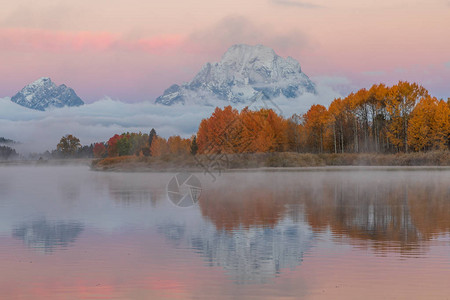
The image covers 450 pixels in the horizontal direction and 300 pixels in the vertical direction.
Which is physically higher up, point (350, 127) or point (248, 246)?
point (350, 127)

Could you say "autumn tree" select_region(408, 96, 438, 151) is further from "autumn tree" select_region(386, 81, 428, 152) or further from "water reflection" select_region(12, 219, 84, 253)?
"water reflection" select_region(12, 219, 84, 253)

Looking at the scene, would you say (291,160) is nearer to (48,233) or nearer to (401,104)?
(401,104)

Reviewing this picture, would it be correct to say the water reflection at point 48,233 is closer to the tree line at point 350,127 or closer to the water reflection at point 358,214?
the water reflection at point 358,214

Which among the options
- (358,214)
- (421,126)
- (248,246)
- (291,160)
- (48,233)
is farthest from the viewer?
(291,160)

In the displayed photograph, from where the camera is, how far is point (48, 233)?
20.3 m

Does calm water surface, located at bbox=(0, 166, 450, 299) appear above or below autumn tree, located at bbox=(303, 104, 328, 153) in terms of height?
below

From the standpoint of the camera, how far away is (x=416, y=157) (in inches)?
3669

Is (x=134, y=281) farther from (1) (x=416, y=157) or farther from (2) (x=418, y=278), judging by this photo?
(1) (x=416, y=157)

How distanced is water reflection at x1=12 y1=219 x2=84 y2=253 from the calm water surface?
0.13 feet

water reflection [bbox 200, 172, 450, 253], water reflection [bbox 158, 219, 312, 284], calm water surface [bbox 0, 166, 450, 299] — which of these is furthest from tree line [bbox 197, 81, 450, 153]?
water reflection [bbox 158, 219, 312, 284]

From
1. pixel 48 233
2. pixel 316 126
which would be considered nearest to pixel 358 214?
pixel 48 233

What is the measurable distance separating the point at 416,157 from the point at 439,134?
8.62 metres

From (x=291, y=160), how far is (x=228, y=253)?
281 ft

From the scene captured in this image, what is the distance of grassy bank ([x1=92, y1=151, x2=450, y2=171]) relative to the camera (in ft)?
305
